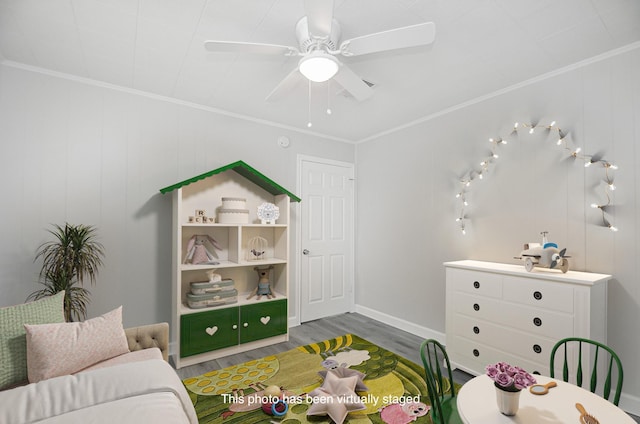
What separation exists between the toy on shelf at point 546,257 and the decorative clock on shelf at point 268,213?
2381 millimetres

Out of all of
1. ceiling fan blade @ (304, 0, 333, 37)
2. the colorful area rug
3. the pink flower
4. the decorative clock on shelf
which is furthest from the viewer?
the decorative clock on shelf

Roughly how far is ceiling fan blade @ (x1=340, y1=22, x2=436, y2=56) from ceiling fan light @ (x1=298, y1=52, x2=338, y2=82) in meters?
0.10

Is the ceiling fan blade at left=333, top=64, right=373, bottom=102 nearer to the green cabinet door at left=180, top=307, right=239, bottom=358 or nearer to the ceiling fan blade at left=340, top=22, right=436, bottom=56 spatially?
the ceiling fan blade at left=340, top=22, right=436, bottom=56

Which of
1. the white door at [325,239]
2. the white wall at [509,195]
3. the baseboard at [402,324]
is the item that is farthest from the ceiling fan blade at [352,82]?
the baseboard at [402,324]

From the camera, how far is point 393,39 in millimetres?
1623

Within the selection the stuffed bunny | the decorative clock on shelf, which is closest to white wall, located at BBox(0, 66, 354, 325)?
the stuffed bunny

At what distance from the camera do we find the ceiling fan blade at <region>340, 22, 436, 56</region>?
154 cm

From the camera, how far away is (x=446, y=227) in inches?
133

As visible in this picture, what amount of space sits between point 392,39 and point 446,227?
229 cm

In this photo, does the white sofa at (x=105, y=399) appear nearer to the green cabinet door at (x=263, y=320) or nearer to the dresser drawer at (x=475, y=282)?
the green cabinet door at (x=263, y=320)

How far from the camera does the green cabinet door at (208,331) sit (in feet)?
9.30

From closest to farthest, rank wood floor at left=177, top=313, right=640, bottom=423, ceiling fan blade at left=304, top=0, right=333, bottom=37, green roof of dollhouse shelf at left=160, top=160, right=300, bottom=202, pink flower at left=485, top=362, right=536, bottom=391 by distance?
pink flower at left=485, top=362, right=536, bottom=391
ceiling fan blade at left=304, top=0, right=333, bottom=37
wood floor at left=177, top=313, right=640, bottom=423
green roof of dollhouse shelf at left=160, top=160, right=300, bottom=202

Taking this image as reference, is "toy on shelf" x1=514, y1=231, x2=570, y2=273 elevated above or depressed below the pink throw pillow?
above

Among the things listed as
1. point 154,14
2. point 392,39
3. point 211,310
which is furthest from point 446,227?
point 154,14
